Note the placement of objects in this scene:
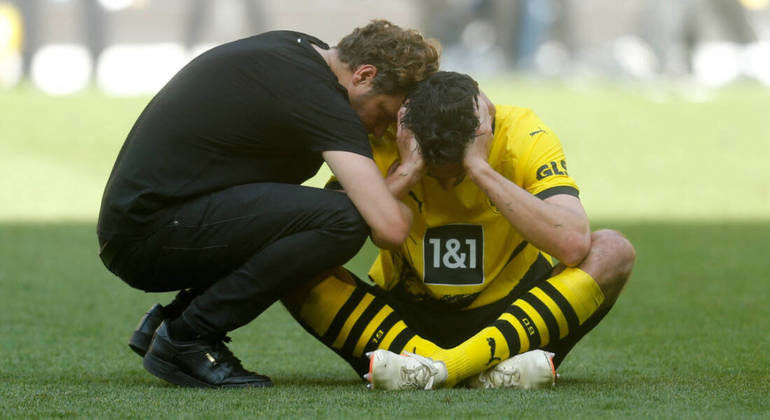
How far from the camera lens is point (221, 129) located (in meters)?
3.30

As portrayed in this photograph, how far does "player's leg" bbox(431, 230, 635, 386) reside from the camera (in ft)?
10.7

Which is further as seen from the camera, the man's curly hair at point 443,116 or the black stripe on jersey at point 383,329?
the black stripe on jersey at point 383,329

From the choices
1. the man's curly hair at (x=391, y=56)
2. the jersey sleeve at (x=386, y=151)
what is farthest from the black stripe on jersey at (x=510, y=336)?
the man's curly hair at (x=391, y=56)

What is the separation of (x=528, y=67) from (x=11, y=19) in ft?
25.4

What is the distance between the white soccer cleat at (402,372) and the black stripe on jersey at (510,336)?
18 centimetres

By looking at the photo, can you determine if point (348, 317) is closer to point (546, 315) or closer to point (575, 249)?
point (546, 315)

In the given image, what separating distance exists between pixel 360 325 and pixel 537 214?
571mm

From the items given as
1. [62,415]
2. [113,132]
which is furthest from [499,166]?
[113,132]

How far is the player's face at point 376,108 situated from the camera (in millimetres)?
3373

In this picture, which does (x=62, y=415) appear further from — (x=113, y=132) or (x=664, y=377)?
(x=113, y=132)

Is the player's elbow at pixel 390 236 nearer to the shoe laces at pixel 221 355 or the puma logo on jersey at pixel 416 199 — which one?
the puma logo on jersey at pixel 416 199

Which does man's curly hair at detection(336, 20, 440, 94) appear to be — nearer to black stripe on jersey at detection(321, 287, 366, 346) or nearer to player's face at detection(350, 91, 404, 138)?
player's face at detection(350, 91, 404, 138)

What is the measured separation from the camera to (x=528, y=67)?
19109 mm

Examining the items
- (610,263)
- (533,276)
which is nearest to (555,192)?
(610,263)
